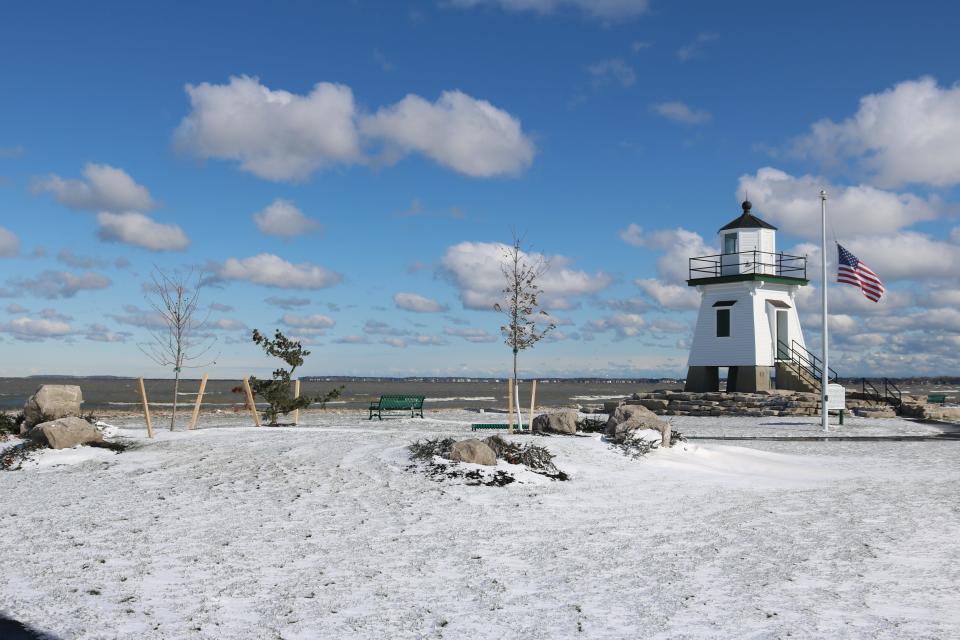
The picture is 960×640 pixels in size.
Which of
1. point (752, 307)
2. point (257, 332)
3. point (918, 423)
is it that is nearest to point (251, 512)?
point (257, 332)

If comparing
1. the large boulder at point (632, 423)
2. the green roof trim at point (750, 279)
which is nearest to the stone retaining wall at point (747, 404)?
the green roof trim at point (750, 279)

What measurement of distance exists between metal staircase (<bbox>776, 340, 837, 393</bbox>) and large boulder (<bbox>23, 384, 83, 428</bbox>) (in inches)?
1061

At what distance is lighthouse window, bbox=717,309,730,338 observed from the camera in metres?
34.7

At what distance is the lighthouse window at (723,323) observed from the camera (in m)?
34.7

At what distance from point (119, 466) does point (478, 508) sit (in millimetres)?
6809

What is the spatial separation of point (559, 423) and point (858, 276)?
13.8 metres

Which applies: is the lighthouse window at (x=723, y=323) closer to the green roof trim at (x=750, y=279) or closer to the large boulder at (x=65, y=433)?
the green roof trim at (x=750, y=279)

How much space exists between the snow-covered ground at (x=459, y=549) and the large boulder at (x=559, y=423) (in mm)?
3118

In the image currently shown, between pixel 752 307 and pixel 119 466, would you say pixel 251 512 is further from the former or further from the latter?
pixel 752 307

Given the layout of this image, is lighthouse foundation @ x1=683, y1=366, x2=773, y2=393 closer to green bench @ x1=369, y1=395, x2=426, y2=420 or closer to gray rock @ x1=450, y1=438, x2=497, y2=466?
green bench @ x1=369, y1=395, x2=426, y2=420

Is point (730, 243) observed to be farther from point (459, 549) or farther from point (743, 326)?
point (459, 549)

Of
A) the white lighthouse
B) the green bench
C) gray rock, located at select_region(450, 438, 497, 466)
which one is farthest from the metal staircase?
gray rock, located at select_region(450, 438, 497, 466)

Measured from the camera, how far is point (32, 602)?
6621 millimetres

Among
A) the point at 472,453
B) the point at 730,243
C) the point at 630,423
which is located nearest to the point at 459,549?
the point at 472,453
